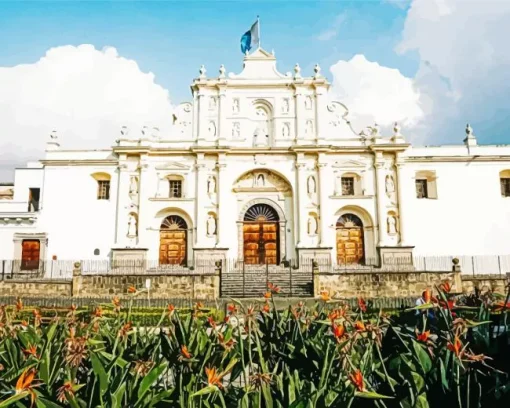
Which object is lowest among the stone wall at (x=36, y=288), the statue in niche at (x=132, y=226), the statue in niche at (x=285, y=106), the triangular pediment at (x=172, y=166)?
the stone wall at (x=36, y=288)

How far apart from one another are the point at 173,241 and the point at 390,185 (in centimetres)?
1354

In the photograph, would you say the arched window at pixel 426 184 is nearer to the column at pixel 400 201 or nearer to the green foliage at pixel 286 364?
the column at pixel 400 201

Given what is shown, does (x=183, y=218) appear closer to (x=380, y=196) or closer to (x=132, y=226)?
(x=132, y=226)

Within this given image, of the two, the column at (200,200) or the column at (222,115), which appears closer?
the column at (200,200)

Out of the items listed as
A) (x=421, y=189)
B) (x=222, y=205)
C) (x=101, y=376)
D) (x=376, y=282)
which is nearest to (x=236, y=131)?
(x=222, y=205)

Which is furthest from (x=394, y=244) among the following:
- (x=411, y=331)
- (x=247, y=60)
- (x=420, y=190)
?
(x=411, y=331)

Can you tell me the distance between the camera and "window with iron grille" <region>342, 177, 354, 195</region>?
27.0 metres

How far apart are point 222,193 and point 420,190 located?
12.4 meters

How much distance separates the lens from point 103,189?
89.3 ft

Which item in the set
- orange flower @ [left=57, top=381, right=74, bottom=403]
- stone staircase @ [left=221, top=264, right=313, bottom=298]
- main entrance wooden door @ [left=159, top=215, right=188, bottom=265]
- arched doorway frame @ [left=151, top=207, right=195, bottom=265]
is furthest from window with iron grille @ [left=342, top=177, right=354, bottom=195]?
orange flower @ [left=57, top=381, right=74, bottom=403]

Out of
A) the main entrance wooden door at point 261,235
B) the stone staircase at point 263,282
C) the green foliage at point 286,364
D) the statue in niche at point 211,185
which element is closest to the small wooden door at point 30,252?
the statue in niche at point 211,185

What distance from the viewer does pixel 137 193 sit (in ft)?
86.4

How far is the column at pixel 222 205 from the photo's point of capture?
1003 inches

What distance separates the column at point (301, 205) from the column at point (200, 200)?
5.54m
